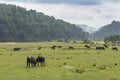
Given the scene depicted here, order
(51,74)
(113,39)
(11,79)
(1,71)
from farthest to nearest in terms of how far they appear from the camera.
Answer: (113,39), (1,71), (51,74), (11,79)

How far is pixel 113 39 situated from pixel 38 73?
152 meters

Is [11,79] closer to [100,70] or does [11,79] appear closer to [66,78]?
[66,78]

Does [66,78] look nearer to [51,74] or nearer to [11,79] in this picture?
[51,74]

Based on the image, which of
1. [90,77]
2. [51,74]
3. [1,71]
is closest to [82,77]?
[90,77]

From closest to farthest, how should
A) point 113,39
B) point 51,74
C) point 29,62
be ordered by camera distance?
point 51,74, point 29,62, point 113,39

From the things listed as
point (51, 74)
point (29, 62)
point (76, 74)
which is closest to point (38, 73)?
point (51, 74)

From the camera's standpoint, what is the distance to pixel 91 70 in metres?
37.3

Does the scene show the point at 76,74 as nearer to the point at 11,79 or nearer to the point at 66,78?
the point at 66,78

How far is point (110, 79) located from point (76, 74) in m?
4.09

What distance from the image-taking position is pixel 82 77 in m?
32.6

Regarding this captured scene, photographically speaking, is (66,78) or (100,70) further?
(100,70)

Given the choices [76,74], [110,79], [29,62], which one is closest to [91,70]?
[76,74]

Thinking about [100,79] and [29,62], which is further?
[29,62]

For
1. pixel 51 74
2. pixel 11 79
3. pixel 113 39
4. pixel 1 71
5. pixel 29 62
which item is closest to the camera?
pixel 11 79
